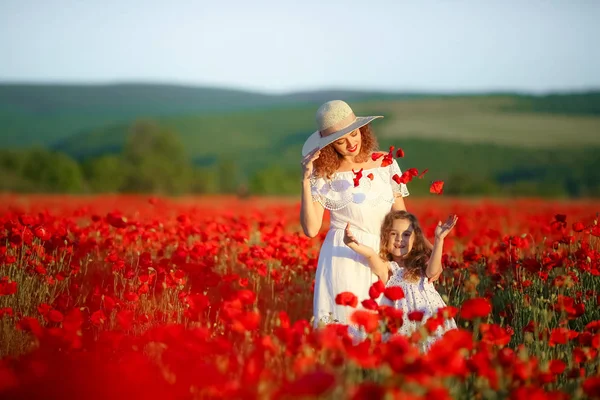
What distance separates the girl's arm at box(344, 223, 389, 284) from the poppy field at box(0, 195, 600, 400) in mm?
233

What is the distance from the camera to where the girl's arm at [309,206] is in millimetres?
3785

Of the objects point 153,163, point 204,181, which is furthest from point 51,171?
point 204,181

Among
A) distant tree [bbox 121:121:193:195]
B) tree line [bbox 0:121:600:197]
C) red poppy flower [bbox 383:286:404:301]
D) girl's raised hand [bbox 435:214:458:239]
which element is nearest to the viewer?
red poppy flower [bbox 383:286:404:301]

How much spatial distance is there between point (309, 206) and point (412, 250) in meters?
0.65

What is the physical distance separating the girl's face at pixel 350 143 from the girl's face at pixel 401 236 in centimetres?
47

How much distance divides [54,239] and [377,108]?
5529cm

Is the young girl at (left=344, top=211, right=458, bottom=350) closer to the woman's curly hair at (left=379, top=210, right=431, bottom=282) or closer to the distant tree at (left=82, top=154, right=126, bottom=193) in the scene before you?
the woman's curly hair at (left=379, top=210, right=431, bottom=282)

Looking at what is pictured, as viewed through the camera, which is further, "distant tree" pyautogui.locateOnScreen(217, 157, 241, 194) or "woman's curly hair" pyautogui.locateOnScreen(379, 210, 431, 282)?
"distant tree" pyautogui.locateOnScreen(217, 157, 241, 194)

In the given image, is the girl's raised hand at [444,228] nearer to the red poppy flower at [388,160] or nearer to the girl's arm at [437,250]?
the girl's arm at [437,250]

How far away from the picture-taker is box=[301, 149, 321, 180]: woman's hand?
3760mm

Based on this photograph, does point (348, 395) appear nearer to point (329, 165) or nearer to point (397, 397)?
point (397, 397)

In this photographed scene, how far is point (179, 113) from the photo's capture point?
225ft

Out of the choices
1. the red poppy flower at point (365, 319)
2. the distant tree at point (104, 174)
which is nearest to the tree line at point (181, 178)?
the distant tree at point (104, 174)

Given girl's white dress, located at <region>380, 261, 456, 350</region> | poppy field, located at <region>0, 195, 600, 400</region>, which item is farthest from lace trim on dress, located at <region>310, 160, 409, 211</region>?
poppy field, located at <region>0, 195, 600, 400</region>
